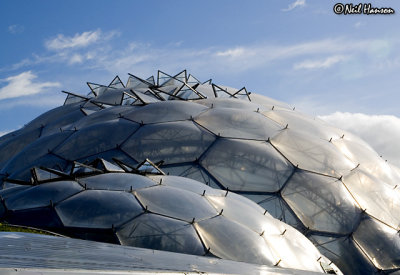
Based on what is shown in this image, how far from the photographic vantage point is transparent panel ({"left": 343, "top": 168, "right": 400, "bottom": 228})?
671 inches

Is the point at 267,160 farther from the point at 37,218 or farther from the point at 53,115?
the point at 53,115

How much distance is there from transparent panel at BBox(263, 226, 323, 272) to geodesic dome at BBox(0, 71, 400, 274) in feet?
9.69

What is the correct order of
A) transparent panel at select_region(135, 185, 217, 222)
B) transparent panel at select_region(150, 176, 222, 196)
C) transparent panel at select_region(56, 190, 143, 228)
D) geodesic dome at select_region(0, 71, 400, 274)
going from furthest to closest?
1. geodesic dome at select_region(0, 71, 400, 274)
2. transparent panel at select_region(150, 176, 222, 196)
3. transparent panel at select_region(135, 185, 217, 222)
4. transparent panel at select_region(56, 190, 143, 228)

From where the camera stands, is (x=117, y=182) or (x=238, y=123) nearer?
(x=117, y=182)

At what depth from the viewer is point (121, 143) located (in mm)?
18297

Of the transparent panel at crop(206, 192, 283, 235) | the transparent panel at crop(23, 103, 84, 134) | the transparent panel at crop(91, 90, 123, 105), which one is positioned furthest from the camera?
the transparent panel at crop(23, 103, 84, 134)

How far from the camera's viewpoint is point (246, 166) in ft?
55.4

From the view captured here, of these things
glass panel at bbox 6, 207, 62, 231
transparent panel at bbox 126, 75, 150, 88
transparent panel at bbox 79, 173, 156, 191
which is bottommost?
glass panel at bbox 6, 207, 62, 231

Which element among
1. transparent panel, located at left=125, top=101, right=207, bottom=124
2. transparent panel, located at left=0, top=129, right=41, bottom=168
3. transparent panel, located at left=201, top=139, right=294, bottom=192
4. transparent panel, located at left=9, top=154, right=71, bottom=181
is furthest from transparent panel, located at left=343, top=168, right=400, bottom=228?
transparent panel, located at left=0, top=129, right=41, bottom=168

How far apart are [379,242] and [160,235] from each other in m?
7.79

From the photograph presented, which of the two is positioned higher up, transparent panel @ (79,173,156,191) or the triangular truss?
the triangular truss

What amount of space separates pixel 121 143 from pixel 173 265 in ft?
42.3

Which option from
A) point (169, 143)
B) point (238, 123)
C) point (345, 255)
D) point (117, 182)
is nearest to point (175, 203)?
point (117, 182)

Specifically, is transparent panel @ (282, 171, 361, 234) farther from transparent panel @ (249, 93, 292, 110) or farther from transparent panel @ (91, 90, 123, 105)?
transparent panel @ (91, 90, 123, 105)
